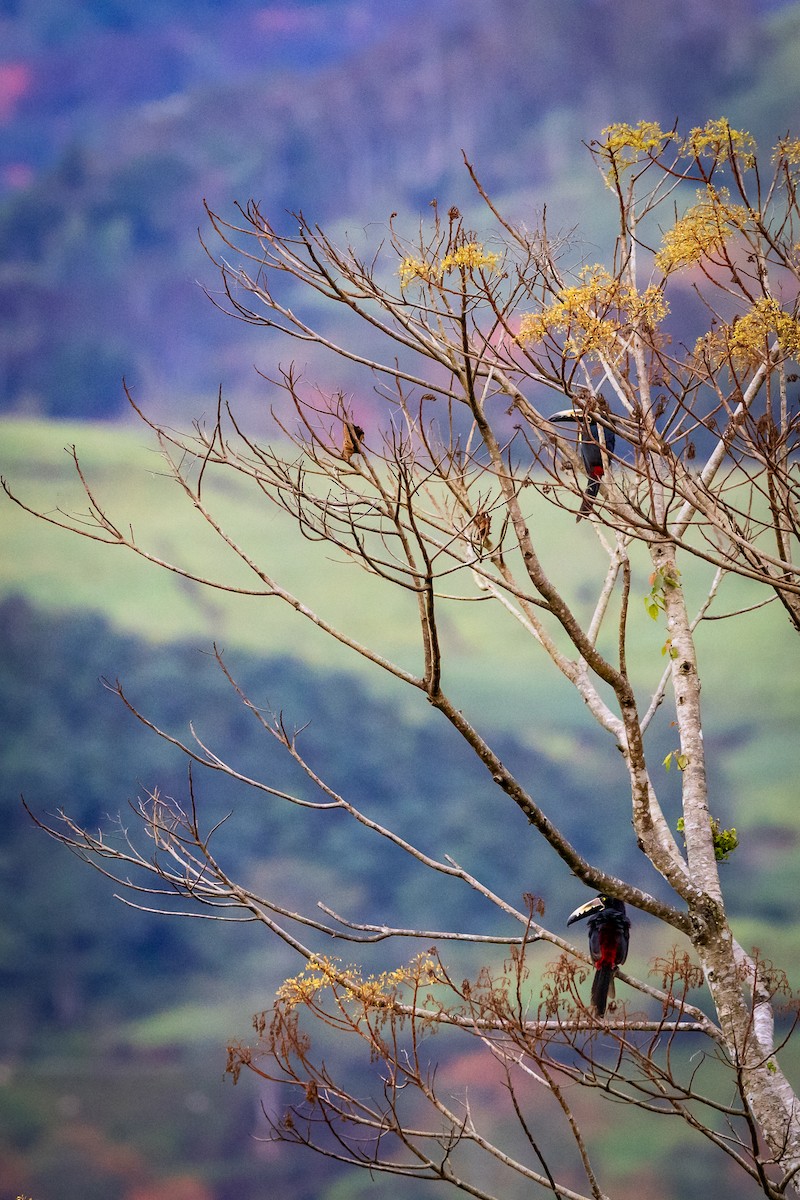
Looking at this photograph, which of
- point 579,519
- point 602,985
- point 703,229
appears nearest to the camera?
point 703,229

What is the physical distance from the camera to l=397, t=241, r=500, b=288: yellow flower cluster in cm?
259

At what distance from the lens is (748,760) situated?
6.79m

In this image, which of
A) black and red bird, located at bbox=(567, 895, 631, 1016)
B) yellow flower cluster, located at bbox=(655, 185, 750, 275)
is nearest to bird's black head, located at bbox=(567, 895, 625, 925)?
black and red bird, located at bbox=(567, 895, 631, 1016)

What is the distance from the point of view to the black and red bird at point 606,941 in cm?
334

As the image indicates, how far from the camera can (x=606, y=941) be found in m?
3.35

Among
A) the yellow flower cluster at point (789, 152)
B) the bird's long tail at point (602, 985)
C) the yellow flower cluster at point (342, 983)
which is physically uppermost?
the yellow flower cluster at point (789, 152)

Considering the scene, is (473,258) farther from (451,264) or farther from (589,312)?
(589,312)

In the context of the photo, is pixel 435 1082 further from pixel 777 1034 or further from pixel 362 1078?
pixel 777 1034

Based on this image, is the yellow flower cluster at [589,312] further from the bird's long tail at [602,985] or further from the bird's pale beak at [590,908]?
the bird's long tail at [602,985]

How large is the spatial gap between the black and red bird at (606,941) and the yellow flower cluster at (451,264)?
180 cm

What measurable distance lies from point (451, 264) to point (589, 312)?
1.12 feet

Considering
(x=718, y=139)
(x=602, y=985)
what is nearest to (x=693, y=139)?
→ (x=718, y=139)

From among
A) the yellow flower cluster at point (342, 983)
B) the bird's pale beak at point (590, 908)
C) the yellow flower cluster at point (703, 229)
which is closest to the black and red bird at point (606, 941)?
the bird's pale beak at point (590, 908)

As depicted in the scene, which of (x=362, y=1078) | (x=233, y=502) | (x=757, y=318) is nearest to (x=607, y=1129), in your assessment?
(x=362, y=1078)
